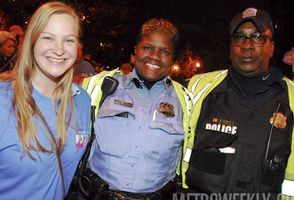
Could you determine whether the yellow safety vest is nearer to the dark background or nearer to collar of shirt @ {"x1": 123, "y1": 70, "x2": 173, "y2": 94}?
collar of shirt @ {"x1": 123, "y1": 70, "x2": 173, "y2": 94}

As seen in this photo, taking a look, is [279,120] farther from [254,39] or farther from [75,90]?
[75,90]

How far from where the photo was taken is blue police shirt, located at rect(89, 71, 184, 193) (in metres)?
2.97

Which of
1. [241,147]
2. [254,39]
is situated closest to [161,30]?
[254,39]

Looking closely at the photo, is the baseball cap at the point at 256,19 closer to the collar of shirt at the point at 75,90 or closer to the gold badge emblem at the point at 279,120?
the gold badge emblem at the point at 279,120

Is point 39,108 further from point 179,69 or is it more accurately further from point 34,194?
point 179,69

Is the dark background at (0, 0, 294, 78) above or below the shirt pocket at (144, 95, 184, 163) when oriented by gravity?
above

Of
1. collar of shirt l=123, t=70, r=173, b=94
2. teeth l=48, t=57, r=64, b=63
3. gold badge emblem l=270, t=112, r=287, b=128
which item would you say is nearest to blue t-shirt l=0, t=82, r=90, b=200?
teeth l=48, t=57, r=64, b=63

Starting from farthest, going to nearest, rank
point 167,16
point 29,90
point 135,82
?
point 167,16 < point 135,82 < point 29,90

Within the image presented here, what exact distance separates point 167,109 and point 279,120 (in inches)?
38.5

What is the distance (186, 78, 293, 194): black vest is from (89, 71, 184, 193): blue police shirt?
0.26 meters

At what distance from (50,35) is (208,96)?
1575 mm

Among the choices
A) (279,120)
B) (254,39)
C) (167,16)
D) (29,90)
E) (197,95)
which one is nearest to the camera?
(29,90)

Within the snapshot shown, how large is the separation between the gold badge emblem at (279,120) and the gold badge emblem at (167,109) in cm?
87

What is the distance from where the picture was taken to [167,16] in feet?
64.5
